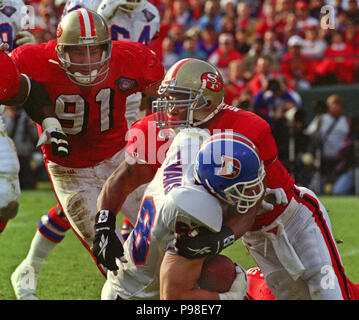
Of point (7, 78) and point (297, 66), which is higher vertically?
point (7, 78)

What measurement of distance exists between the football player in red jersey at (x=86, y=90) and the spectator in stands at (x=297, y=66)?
5.99m

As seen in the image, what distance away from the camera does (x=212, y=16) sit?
11859 millimetres

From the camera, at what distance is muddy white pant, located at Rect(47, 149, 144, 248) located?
4324 millimetres

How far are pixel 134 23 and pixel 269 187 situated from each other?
111 inches

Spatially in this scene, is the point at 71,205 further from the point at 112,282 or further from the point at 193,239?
the point at 193,239

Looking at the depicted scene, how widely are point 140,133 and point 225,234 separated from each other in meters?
0.86

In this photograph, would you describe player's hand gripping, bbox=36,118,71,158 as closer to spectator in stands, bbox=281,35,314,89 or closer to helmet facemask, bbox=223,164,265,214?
helmet facemask, bbox=223,164,265,214

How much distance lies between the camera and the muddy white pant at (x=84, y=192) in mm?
4324

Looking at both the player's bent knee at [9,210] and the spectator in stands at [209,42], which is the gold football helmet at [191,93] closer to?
the player's bent knee at [9,210]

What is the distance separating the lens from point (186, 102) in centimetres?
361

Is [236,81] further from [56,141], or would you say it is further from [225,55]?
[56,141]

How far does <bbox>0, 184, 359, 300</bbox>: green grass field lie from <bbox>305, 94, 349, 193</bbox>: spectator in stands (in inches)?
38.8

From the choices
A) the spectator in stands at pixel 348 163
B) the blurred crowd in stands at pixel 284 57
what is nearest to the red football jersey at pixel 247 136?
the blurred crowd in stands at pixel 284 57

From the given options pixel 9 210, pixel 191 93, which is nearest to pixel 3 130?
pixel 9 210
